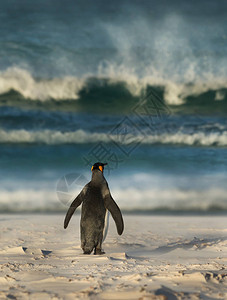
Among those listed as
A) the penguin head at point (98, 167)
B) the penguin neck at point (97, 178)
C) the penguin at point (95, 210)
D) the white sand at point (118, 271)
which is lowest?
the white sand at point (118, 271)

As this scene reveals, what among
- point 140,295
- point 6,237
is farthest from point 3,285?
point 6,237

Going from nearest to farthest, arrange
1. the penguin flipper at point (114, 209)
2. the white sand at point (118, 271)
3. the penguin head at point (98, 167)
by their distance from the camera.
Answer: the white sand at point (118, 271)
the penguin flipper at point (114, 209)
the penguin head at point (98, 167)

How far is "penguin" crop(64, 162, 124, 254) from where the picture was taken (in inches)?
354

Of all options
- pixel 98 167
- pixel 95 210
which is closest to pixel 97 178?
pixel 98 167

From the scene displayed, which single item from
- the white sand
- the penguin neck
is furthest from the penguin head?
the white sand

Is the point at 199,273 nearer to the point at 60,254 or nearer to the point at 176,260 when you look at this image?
the point at 176,260

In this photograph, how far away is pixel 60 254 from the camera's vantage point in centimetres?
946

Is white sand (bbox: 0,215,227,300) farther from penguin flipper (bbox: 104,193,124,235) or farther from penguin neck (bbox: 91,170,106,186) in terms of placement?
penguin neck (bbox: 91,170,106,186)

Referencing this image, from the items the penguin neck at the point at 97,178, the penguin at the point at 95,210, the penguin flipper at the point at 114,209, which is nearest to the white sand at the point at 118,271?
the penguin at the point at 95,210

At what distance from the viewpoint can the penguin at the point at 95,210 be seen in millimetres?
9000

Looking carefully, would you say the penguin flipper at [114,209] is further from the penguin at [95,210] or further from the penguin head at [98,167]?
the penguin head at [98,167]

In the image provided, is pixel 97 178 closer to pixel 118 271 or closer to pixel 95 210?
pixel 95 210

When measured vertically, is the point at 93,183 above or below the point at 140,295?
above

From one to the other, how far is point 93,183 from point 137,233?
6.45 m
